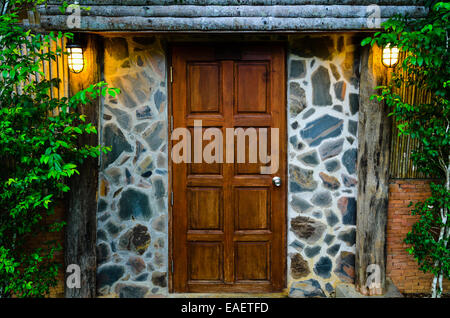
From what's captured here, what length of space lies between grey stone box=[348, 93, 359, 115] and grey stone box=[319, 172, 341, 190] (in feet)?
2.22

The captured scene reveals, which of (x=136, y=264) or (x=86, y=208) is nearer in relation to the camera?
(x=86, y=208)

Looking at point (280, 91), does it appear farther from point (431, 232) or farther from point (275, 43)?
point (431, 232)

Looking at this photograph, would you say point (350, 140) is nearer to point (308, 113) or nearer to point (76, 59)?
point (308, 113)

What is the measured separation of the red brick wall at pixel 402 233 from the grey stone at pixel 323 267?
1.97 ft

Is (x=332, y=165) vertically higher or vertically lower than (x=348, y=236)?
higher

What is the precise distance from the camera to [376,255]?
3.63 metres

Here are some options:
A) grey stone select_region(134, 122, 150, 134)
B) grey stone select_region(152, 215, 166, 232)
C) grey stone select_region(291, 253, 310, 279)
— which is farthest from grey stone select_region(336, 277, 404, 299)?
grey stone select_region(134, 122, 150, 134)

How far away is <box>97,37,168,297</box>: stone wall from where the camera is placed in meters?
3.66

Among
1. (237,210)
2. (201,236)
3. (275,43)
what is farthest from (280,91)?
(201,236)

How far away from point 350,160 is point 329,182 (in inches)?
11.9

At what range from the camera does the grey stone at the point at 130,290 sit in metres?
3.78

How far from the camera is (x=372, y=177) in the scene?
3578mm

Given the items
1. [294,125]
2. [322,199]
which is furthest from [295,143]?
[322,199]

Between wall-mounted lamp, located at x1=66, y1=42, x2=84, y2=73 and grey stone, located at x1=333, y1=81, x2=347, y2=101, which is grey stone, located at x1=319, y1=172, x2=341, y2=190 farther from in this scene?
wall-mounted lamp, located at x1=66, y1=42, x2=84, y2=73
